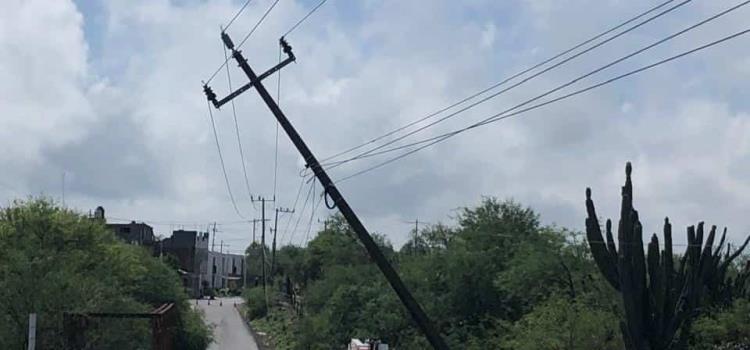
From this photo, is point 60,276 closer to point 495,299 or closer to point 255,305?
point 495,299

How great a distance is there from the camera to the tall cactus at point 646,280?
27.1 m

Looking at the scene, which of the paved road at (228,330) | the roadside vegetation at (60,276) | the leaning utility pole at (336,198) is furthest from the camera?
the paved road at (228,330)

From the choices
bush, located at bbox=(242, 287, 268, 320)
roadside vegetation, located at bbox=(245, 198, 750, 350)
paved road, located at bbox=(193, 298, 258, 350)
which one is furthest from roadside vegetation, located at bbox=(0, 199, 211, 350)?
bush, located at bbox=(242, 287, 268, 320)

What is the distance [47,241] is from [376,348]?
48.7ft

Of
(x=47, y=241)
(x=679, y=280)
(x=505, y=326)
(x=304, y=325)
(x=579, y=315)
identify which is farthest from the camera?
(x=304, y=325)

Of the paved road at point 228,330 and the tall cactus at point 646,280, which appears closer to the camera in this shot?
the tall cactus at point 646,280

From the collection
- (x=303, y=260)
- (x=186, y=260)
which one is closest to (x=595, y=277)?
(x=303, y=260)

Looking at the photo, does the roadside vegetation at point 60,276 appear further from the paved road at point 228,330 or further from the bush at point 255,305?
the bush at point 255,305

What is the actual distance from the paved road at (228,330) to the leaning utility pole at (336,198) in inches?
1596

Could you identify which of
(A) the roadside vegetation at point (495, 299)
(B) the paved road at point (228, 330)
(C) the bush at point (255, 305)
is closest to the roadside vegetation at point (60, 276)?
(A) the roadside vegetation at point (495, 299)

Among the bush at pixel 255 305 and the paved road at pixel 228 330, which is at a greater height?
the bush at pixel 255 305

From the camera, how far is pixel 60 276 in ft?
137

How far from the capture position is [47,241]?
4756cm

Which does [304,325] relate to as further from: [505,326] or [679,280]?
[679,280]
